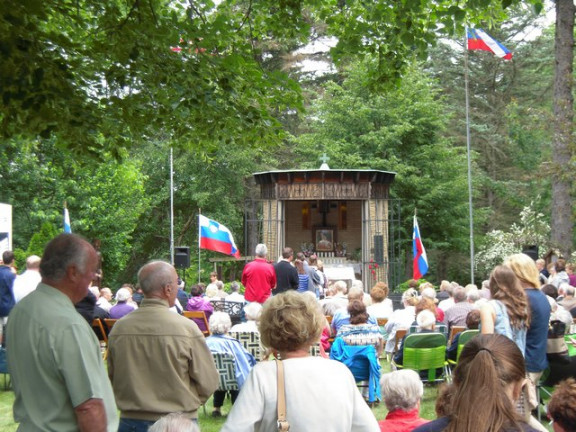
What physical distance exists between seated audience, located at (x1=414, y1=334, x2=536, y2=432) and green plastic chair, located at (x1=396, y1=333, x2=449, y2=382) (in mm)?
5605

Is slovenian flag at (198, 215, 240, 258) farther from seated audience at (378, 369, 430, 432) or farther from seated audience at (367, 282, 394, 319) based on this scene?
seated audience at (378, 369, 430, 432)

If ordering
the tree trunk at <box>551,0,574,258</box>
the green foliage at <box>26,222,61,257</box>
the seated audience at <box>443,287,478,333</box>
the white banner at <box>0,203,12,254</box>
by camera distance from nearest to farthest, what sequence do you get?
the seated audience at <box>443,287,478,333</box> < the white banner at <box>0,203,12,254</box> < the tree trunk at <box>551,0,574,258</box> < the green foliage at <box>26,222,61,257</box>

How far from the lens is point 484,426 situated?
276cm

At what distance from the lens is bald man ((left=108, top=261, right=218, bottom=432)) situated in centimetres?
435

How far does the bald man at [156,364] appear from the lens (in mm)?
4352

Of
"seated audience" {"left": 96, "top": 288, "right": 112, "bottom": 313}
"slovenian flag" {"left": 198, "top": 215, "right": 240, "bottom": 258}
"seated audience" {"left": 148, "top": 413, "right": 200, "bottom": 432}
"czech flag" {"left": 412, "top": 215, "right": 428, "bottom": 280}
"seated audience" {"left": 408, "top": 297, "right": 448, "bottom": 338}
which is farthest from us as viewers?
"czech flag" {"left": 412, "top": 215, "right": 428, "bottom": 280}

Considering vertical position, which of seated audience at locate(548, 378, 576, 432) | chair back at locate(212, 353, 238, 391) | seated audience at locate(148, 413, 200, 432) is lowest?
chair back at locate(212, 353, 238, 391)

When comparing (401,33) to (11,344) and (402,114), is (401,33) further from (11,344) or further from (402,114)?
(402,114)

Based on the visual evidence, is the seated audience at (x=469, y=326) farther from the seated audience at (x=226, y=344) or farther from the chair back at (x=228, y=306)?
the chair back at (x=228, y=306)

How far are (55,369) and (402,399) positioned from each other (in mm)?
1973

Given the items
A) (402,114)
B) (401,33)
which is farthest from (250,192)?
(401,33)

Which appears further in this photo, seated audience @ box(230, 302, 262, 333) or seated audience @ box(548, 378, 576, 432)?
seated audience @ box(230, 302, 262, 333)

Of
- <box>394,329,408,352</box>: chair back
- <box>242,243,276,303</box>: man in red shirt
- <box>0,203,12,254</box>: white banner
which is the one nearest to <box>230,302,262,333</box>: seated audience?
<box>242,243,276,303</box>: man in red shirt

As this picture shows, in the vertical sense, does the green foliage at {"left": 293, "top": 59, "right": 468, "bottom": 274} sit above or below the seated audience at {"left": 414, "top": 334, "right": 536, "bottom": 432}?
above
